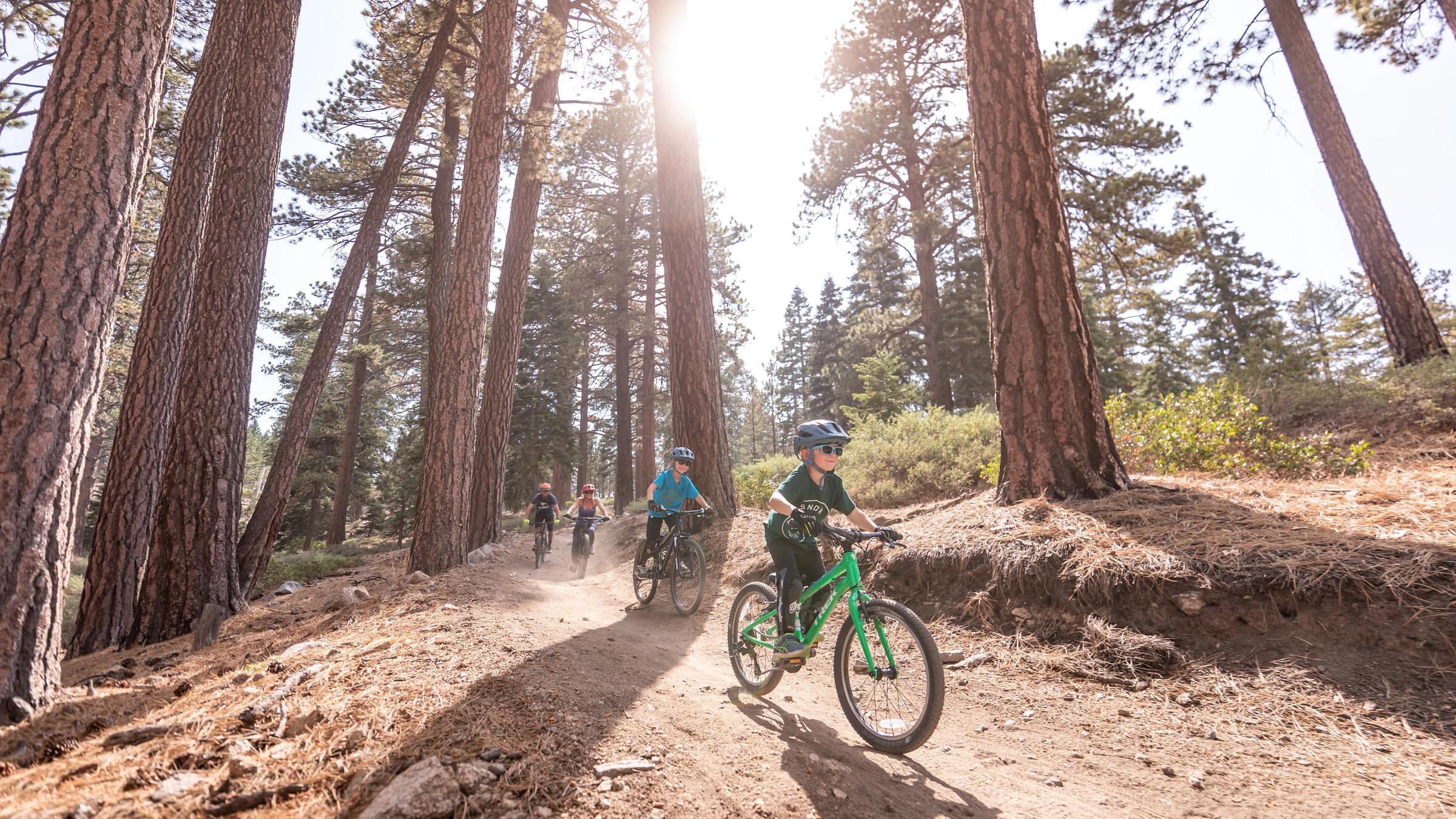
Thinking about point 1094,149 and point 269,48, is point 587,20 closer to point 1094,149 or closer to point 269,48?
point 269,48

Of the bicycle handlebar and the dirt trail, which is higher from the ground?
the bicycle handlebar

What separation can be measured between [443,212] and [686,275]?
7986 millimetres

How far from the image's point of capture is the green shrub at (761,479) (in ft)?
39.4

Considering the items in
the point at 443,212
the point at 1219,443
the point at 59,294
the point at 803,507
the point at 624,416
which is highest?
the point at 443,212

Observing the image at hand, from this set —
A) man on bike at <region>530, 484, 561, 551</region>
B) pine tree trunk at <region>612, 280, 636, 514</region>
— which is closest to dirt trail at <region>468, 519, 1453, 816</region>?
man on bike at <region>530, 484, 561, 551</region>

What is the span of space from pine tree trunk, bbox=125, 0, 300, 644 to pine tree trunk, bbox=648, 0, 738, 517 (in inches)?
211

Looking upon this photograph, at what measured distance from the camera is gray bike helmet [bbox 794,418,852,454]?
4129mm

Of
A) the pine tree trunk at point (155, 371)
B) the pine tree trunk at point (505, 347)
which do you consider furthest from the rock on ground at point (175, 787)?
the pine tree trunk at point (505, 347)

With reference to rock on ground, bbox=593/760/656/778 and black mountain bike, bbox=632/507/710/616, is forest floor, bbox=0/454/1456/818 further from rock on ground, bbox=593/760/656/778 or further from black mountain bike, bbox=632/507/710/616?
black mountain bike, bbox=632/507/710/616

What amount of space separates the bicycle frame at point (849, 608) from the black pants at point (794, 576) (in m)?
0.05

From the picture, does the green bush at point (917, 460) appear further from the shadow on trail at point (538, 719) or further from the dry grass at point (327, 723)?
the dry grass at point (327, 723)

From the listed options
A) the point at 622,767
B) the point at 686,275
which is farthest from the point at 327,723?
the point at 686,275

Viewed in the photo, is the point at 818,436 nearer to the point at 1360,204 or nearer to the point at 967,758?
the point at 967,758

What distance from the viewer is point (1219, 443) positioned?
619cm
